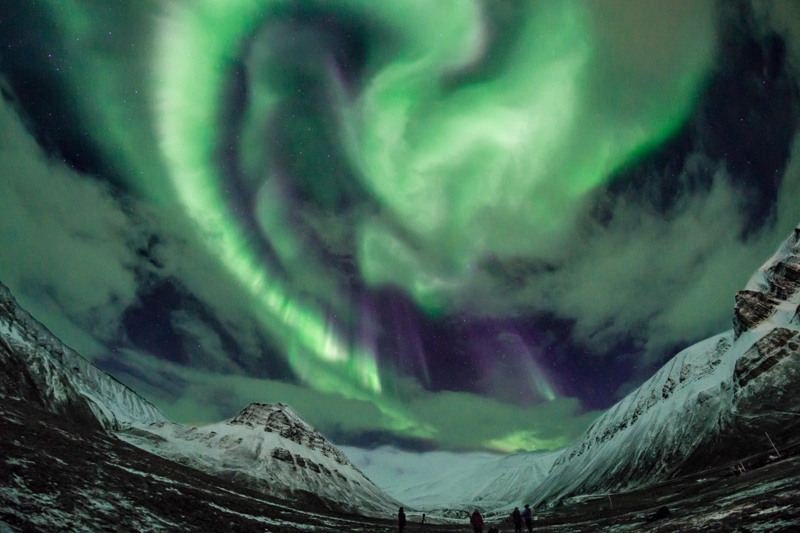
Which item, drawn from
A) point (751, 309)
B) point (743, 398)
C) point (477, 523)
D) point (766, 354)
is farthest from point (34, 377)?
point (751, 309)

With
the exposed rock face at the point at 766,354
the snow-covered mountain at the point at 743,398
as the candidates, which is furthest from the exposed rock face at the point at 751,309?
the exposed rock face at the point at 766,354

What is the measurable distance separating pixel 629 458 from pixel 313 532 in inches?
8605

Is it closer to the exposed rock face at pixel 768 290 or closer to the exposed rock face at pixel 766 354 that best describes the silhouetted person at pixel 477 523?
the exposed rock face at pixel 766 354

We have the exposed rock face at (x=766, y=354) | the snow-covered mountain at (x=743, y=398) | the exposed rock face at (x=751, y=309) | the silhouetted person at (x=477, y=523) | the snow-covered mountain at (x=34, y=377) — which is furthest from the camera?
the exposed rock face at (x=751, y=309)

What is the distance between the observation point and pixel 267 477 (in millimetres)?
181500

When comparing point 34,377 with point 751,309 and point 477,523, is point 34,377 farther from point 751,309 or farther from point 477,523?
point 751,309

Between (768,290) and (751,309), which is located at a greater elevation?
(768,290)

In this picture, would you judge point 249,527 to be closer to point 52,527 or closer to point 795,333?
point 52,527

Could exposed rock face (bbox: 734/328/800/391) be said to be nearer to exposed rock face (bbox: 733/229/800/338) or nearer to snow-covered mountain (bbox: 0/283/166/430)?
exposed rock face (bbox: 733/229/800/338)

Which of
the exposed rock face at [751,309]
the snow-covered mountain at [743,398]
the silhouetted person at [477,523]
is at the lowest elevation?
the silhouetted person at [477,523]

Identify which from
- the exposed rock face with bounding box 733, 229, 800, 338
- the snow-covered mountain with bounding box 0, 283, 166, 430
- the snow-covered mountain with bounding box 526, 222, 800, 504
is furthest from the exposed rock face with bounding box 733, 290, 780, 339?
the snow-covered mountain with bounding box 0, 283, 166, 430

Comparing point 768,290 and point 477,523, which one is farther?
point 768,290

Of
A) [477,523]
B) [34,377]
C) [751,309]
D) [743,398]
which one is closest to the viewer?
[477,523]

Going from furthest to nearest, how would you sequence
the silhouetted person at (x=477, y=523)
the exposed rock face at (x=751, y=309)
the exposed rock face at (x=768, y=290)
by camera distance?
the exposed rock face at (x=751, y=309), the exposed rock face at (x=768, y=290), the silhouetted person at (x=477, y=523)
